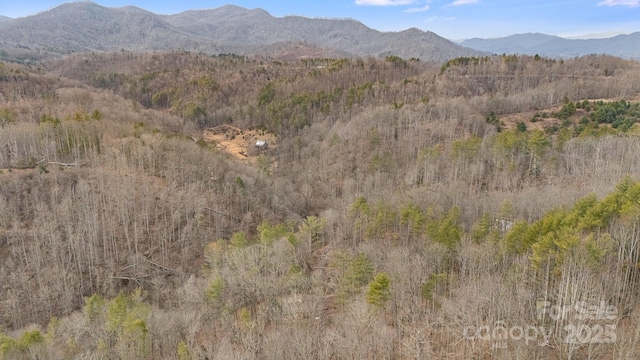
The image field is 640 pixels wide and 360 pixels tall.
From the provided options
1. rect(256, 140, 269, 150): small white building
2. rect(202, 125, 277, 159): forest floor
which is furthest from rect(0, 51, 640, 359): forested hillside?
rect(256, 140, 269, 150): small white building

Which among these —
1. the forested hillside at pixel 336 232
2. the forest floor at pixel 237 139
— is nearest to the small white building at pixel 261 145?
the forest floor at pixel 237 139

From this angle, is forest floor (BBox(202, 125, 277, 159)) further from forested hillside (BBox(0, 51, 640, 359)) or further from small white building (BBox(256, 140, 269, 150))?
forested hillside (BBox(0, 51, 640, 359))

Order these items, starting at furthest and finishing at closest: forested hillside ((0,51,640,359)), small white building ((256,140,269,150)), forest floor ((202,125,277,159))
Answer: small white building ((256,140,269,150)) < forest floor ((202,125,277,159)) < forested hillside ((0,51,640,359))

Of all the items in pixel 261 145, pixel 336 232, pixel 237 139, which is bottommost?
pixel 336 232

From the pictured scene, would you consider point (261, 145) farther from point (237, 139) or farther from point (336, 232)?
point (336, 232)

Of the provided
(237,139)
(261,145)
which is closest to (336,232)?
(261,145)

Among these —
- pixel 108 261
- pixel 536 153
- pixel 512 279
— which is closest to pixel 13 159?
pixel 108 261
